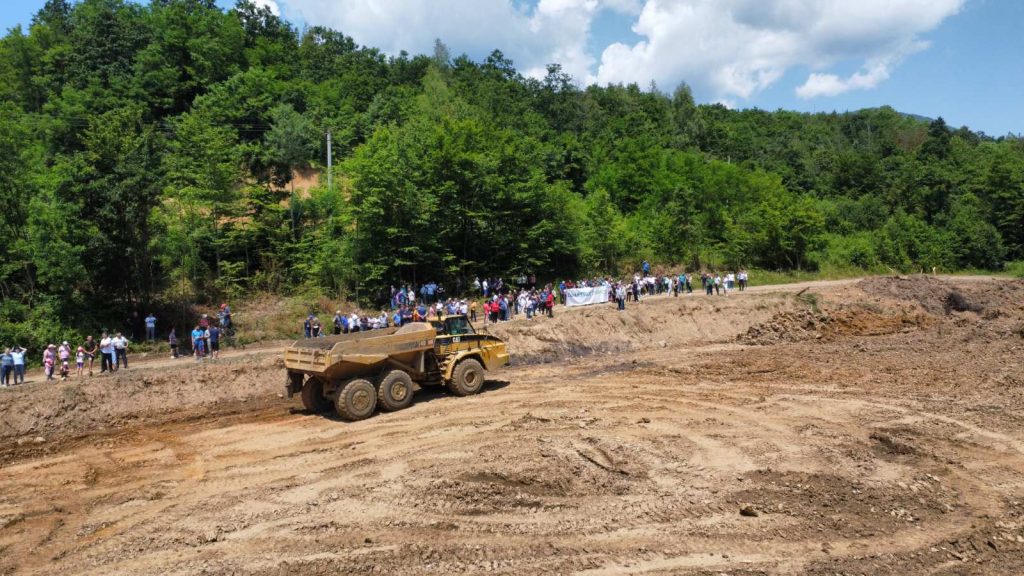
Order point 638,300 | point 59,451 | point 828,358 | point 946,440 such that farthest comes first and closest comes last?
point 638,300, point 828,358, point 59,451, point 946,440

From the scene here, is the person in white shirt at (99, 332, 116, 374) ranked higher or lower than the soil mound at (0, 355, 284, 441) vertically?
higher

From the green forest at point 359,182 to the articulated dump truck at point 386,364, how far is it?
13226 millimetres

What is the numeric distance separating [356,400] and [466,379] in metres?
3.45

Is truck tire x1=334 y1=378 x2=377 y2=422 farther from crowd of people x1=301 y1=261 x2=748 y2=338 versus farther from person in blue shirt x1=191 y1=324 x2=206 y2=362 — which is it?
person in blue shirt x1=191 y1=324 x2=206 y2=362

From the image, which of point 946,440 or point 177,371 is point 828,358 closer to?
point 946,440

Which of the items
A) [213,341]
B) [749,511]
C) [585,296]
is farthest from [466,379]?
[585,296]

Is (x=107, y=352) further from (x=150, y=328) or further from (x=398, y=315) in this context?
(x=398, y=315)

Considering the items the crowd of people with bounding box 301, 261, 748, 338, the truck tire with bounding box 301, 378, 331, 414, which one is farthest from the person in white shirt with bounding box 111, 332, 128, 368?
the truck tire with bounding box 301, 378, 331, 414

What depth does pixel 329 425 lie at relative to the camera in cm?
1606

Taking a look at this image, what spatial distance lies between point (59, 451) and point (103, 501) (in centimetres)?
478

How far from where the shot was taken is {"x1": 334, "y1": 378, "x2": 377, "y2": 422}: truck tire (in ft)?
52.2

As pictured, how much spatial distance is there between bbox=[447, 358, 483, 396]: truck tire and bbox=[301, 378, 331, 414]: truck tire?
3.45 m

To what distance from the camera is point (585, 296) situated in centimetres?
3344

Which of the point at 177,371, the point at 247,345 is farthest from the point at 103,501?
the point at 247,345
